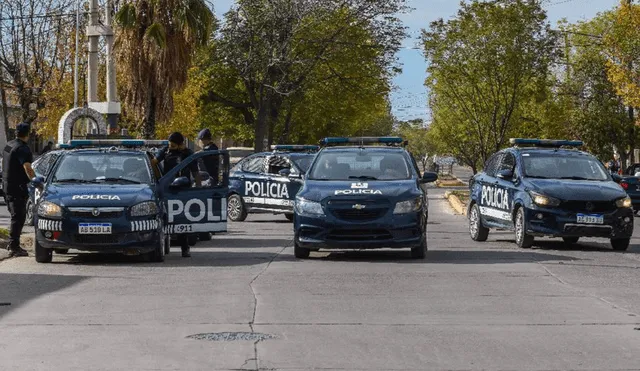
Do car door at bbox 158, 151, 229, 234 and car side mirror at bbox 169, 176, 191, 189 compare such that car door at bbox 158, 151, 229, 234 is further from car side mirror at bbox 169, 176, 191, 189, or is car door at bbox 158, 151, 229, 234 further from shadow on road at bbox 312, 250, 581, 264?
shadow on road at bbox 312, 250, 581, 264

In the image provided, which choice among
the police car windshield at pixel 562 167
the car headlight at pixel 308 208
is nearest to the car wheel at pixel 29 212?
the car headlight at pixel 308 208

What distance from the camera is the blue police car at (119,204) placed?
1777 cm

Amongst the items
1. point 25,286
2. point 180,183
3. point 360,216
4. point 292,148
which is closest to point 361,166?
point 360,216

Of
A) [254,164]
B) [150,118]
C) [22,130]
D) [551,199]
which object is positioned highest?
[22,130]

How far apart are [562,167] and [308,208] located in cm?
545

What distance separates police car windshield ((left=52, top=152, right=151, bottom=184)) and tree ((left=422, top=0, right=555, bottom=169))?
100 ft

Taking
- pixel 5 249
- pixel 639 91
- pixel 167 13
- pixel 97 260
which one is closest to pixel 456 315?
pixel 97 260

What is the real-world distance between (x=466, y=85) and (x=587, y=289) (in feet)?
119

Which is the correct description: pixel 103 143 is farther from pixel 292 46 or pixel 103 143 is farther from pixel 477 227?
pixel 292 46

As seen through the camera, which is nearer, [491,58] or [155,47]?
[155,47]

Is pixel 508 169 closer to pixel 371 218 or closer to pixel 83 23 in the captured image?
pixel 371 218

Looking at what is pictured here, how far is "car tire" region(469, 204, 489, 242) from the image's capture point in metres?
23.8

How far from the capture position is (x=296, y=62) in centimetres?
5888

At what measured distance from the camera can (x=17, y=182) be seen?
19391 millimetres
